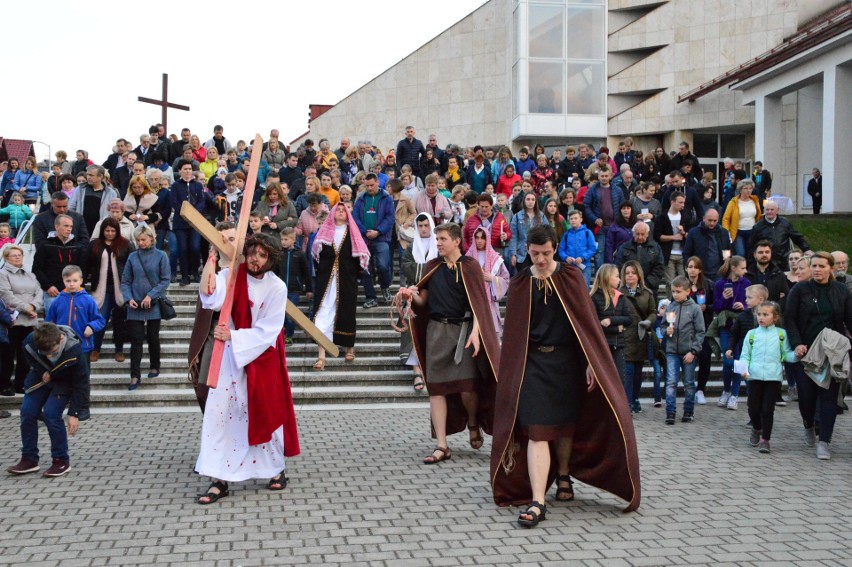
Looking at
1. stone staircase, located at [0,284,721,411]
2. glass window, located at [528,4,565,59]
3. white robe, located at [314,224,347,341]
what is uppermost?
glass window, located at [528,4,565,59]

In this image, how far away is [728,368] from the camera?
1180cm

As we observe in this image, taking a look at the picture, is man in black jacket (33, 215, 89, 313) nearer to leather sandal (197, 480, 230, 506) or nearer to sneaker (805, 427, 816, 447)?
leather sandal (197, 480, 230, 506)

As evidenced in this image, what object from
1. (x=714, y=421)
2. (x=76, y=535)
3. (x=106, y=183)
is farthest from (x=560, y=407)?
(x=106, y=183)

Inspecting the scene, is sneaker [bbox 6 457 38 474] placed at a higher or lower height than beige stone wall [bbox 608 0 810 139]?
lower

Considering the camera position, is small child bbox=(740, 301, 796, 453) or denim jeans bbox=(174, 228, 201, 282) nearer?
small child bbox=(740, 301, 796, 453)

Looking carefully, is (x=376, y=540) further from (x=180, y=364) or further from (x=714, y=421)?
(x=180, y=364)

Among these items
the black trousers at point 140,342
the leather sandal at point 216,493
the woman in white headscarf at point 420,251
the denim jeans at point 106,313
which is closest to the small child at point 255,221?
the black trousers at point 140,342

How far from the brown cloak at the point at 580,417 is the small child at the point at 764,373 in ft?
9.59

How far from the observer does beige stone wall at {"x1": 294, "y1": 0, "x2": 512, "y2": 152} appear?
35.0 m

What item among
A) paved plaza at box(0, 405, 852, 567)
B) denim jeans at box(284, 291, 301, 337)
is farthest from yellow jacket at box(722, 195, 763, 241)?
denim jeans at box(284, 291, 301, 337)

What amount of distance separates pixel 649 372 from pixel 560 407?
262 inches

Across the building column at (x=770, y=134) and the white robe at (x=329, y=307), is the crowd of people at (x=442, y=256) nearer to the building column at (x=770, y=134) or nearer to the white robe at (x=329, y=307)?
the white robe at (x=329, y=307)

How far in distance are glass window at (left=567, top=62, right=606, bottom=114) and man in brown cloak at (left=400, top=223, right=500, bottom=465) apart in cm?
2571

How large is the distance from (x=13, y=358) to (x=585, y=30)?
1030 inches
